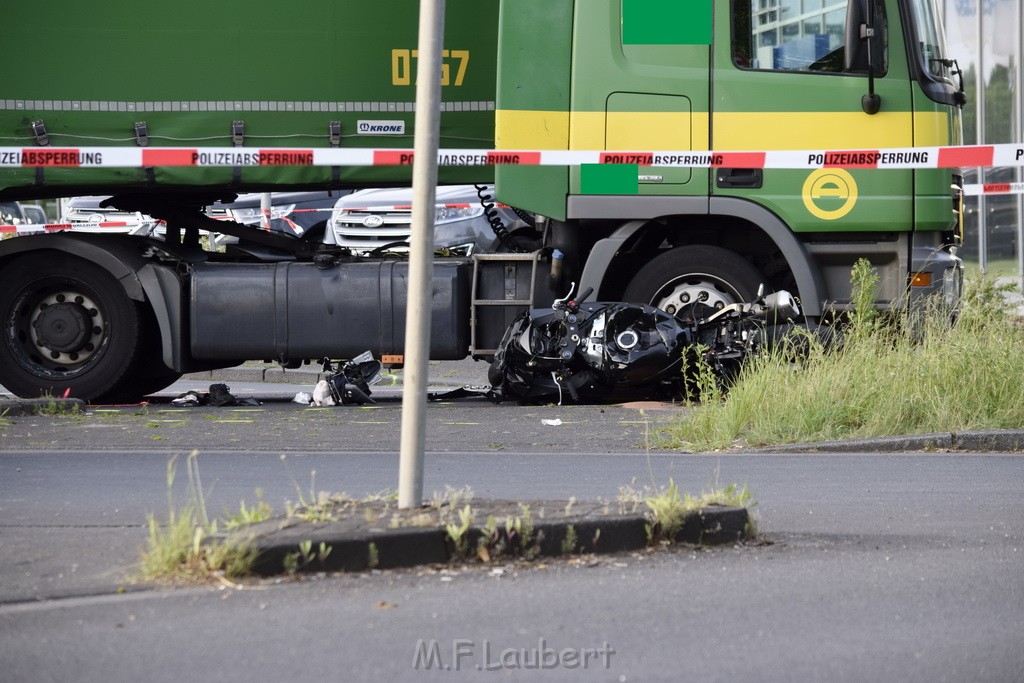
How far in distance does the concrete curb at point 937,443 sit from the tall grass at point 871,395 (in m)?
0.15

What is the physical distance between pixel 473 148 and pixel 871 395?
3.72 m

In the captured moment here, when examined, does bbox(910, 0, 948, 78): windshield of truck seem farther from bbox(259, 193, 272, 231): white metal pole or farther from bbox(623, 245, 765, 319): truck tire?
bbox(259, 193, 272, 231): white metal pole

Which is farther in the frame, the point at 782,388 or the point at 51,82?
the point at 51,82

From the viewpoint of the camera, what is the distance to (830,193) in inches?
392

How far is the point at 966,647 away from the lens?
418 centimetres

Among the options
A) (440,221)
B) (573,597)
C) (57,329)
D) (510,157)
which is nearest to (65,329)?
(57,329)

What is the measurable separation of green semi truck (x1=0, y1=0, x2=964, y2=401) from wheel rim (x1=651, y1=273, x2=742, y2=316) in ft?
0.06

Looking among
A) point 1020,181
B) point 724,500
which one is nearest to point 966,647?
point 724,500

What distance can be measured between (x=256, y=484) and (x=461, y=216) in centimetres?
739

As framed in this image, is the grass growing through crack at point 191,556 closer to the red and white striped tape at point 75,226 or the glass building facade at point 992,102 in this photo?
the red and white striped tape at point 75,226

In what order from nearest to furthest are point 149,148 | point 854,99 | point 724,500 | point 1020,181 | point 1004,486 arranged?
point 724,500
point 1004,486
point 854,99
point 149,148
point 1020,181

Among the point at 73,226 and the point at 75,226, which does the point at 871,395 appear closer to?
the point at 75,226

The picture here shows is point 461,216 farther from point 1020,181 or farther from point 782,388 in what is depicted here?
point 1020,181

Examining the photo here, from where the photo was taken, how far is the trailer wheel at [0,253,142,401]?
10.7 meters
